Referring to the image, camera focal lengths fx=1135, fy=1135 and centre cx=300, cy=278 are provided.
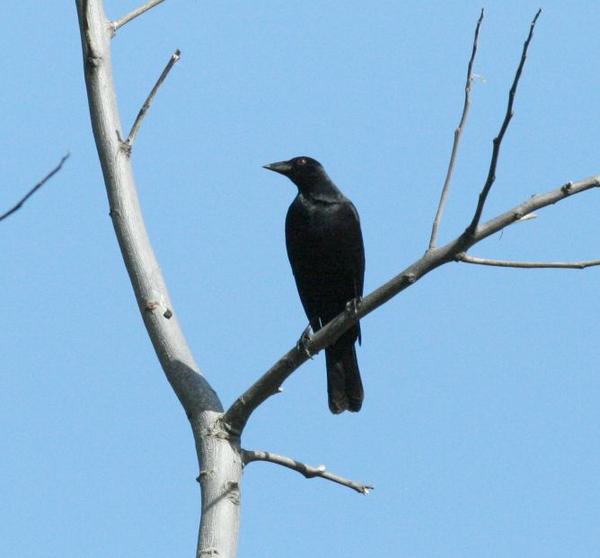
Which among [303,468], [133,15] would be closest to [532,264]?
[303,468]

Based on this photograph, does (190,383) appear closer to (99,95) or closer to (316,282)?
(99,95)

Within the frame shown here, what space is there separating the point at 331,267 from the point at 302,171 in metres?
0.91

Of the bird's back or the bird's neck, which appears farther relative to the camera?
the bird's neck

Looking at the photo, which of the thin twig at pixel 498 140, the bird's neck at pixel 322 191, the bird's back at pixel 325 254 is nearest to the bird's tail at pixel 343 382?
the bird's back at pixel 325 254

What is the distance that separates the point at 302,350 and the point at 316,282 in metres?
3.18

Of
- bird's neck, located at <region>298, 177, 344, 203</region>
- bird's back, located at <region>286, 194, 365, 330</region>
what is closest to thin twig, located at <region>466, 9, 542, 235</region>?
bird's back, located at <region>286, 194, 365, 330</region>

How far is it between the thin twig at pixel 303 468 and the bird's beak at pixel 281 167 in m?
3.79

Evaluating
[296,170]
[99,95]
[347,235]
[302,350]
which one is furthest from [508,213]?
[296,170]

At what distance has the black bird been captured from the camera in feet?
21.1

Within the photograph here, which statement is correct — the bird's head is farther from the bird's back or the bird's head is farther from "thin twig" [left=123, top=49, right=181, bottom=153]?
"thin twig" [left=123, top=49, right=181, bottom=153]

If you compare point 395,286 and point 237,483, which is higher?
point 395,286

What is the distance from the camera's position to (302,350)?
3451 mm

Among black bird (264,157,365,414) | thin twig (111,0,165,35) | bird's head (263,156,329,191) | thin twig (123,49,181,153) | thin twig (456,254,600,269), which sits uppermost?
bird's head (263,156,329,191)

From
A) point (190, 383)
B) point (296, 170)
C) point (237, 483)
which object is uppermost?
point (296, 170)
